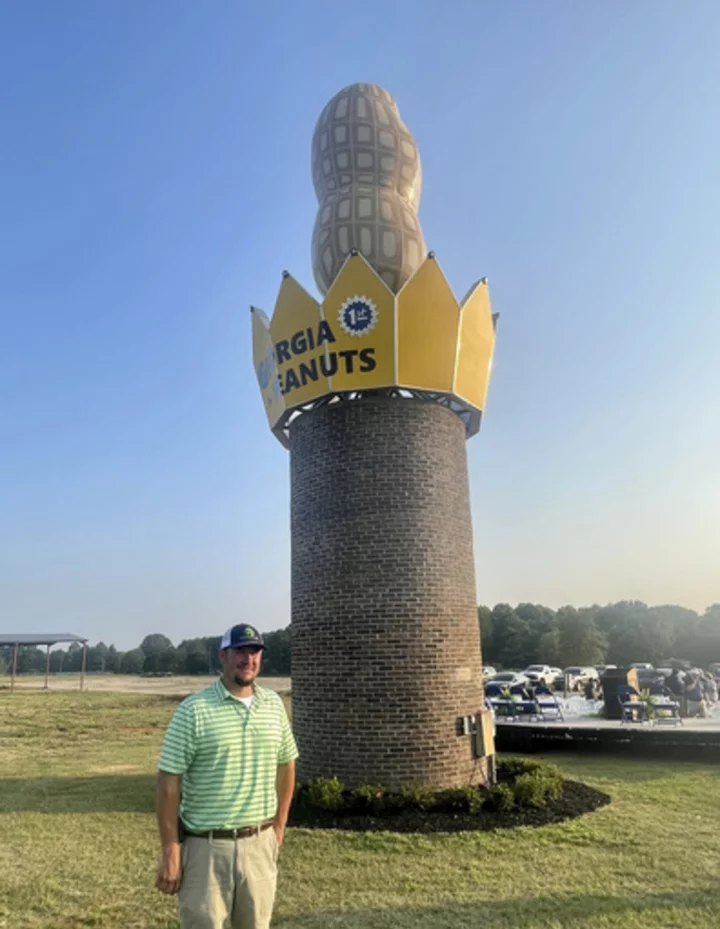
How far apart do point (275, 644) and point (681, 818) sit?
215ft

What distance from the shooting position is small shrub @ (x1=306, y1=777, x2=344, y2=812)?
834 cm

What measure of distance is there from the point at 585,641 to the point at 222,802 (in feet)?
191

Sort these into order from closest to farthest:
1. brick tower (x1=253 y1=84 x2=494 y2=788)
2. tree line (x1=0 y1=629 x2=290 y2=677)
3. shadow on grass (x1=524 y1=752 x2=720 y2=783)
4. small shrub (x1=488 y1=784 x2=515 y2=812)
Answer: small shrub (x1=488 y1=784 x2=515 y2=812), brick tower (x1=253 y1=84 x2=494 y2=788), shadow on grass (x1=524 y1=752 x2=720 y2=783), tree line (x1=0 y1=629 x2=290 y2=677)

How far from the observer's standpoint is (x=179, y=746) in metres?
3.43

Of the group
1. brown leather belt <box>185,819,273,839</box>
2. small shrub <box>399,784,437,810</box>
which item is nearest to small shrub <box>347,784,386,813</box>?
small shrub <box>399,784,437,810</box>

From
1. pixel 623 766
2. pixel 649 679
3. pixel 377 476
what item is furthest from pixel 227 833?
pixel 649 679

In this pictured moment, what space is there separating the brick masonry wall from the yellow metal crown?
13.7 inches

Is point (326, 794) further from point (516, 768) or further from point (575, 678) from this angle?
point (575, 678)

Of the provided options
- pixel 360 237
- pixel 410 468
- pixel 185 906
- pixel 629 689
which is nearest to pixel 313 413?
pixel 410 468

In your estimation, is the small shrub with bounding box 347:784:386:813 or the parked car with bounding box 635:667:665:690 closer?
the small shrub with bounding box 347:784:386:813

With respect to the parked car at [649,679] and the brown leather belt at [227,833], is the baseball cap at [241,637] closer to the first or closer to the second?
the brown leather belt at [227,833]

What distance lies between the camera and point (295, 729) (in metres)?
9.71

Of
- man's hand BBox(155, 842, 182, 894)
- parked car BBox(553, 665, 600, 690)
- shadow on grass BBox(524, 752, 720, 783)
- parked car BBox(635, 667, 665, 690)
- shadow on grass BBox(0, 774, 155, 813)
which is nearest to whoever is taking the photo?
man's hand BBox(155, 842, 182, 894)

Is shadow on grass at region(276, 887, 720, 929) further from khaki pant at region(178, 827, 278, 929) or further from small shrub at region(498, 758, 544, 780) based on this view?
small shrub at region(498, 758, 544, 780)
